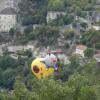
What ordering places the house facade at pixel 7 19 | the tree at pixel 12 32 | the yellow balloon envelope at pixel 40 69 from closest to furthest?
the yellow balloon envelope at pixel 40 69
the tree at pixel 12 32
the house facade at pixel 7 19

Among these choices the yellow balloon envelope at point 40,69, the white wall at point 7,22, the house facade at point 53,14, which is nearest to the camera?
the yellow balloon envelope at point 40,69

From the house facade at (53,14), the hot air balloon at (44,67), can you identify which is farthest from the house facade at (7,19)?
the hot air balloon at (44,67)

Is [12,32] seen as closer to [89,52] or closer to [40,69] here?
[89,52]

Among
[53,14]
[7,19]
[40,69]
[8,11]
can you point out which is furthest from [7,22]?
[40,69]

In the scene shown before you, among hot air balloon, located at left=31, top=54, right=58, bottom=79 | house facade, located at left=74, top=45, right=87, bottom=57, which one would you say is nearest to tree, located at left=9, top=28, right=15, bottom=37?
A: house facade, located at left=74, top=45, right=87, bottom=57

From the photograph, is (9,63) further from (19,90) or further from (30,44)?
(19,90)

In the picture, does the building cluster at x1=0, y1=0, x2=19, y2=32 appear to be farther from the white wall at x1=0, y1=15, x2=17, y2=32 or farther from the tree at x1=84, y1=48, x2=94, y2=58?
the tree at x1=84, y1=48, x2=94, y2=58

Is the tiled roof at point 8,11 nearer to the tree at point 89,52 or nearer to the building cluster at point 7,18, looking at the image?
the building cluster at point 7,18

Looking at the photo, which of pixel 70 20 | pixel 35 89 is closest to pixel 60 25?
pixel 70 20
